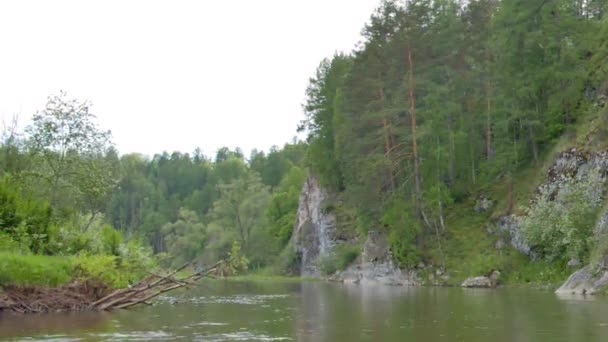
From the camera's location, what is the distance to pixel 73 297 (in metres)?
27.6

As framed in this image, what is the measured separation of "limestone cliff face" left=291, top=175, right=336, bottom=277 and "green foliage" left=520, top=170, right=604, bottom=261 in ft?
106

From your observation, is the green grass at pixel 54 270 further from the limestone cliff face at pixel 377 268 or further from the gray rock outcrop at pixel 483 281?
the limestone cliff face at pixel 377 268

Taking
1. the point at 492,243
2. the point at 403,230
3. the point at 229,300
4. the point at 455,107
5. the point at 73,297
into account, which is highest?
the point at 455,107

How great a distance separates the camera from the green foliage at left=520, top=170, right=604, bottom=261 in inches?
1667

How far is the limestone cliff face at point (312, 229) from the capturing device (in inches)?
3125

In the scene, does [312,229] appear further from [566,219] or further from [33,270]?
[33,270]

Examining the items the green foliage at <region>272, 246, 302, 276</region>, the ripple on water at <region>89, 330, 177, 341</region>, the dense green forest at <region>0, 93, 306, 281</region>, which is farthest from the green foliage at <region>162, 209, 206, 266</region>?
the ripple on water at <region>89, 330, 177, 341</region>

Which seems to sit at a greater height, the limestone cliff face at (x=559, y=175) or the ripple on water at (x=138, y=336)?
the limestone cliff face at (x=559, y=175)

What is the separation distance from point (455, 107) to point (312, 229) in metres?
35.6

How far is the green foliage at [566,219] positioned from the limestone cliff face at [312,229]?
32.2 m

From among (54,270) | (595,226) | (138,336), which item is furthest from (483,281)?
(138,336)

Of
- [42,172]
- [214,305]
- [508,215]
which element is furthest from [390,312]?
[508,215]

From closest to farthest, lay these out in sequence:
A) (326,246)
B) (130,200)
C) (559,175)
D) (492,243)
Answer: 1. (559,175)
2. (492,243)
3. (326,246)
4. (130,200)

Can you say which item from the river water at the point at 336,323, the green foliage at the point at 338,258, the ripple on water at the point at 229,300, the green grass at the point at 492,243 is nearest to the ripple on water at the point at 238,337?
the river water at the point at 336,323
